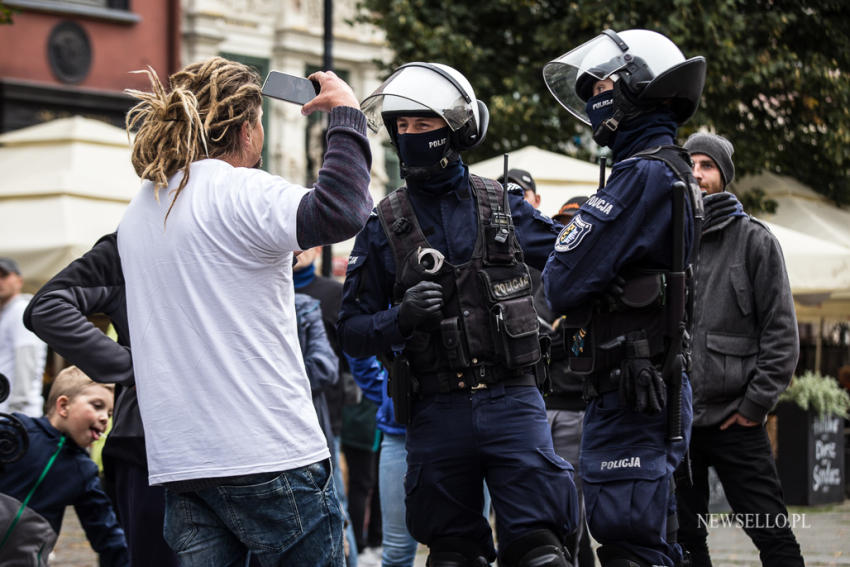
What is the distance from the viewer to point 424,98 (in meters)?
4.29

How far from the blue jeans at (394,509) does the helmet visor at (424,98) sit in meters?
1.77

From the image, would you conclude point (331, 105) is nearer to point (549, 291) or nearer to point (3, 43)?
point (549, 291)

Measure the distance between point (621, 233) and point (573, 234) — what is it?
0.16m

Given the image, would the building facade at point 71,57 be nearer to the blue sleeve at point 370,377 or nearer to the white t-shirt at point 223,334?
the blue sleeve at point 370,377

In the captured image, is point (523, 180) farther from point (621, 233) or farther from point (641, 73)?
point (621, 233)

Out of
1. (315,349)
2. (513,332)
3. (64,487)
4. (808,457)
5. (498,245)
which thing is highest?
(498,245)

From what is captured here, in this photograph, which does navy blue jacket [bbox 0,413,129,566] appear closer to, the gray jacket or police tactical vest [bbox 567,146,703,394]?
police tactical vest [bbox 567,146,703,394]

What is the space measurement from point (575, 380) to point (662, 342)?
2078 millimetres

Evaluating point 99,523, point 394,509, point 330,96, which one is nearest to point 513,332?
point 330,96

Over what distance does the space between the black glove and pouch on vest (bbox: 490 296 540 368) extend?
0.64 feet

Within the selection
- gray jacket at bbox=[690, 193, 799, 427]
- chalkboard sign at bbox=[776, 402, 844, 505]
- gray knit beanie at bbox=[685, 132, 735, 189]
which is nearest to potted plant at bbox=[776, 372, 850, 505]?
chalkboard sign at bbox=[776, 402, 844, 505]

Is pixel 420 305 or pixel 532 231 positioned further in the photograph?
pixel 532 231

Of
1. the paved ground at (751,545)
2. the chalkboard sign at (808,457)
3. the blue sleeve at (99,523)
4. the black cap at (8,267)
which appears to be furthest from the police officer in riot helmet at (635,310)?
the chalkboard sign at (808,457)

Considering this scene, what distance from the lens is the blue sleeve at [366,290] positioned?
14.0 feet
